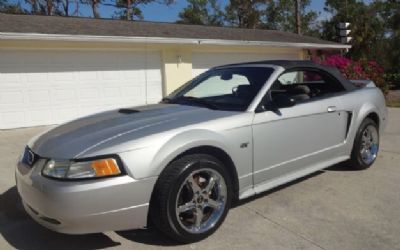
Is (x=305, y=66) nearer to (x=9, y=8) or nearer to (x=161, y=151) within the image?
(x=161, y=151)

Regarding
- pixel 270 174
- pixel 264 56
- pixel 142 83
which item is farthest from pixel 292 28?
pixel 270 174

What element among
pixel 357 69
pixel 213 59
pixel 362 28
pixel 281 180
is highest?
pixel 362 28

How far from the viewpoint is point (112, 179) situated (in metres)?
3.28

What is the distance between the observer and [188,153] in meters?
3.72

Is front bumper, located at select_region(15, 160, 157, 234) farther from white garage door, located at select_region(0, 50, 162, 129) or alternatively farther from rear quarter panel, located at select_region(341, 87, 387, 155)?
white garage door, located at select_region(0, 50, 162, 129)

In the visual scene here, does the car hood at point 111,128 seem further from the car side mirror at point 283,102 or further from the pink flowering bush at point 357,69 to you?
the pink flowering bush at point 357,69

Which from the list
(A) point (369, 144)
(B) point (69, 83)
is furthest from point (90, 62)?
(A) point (369, 144)

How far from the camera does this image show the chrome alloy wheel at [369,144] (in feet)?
18.9

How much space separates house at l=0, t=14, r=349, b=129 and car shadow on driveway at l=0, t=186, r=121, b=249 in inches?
275

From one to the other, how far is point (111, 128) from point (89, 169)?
608 mm

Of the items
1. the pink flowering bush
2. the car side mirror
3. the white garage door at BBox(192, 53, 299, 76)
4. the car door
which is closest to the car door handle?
the car door

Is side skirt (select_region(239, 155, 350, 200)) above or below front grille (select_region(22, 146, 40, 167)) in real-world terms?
below

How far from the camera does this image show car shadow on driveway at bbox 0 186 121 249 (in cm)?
376

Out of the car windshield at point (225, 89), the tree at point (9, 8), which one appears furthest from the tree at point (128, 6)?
the car windshield at point (225, 89)
